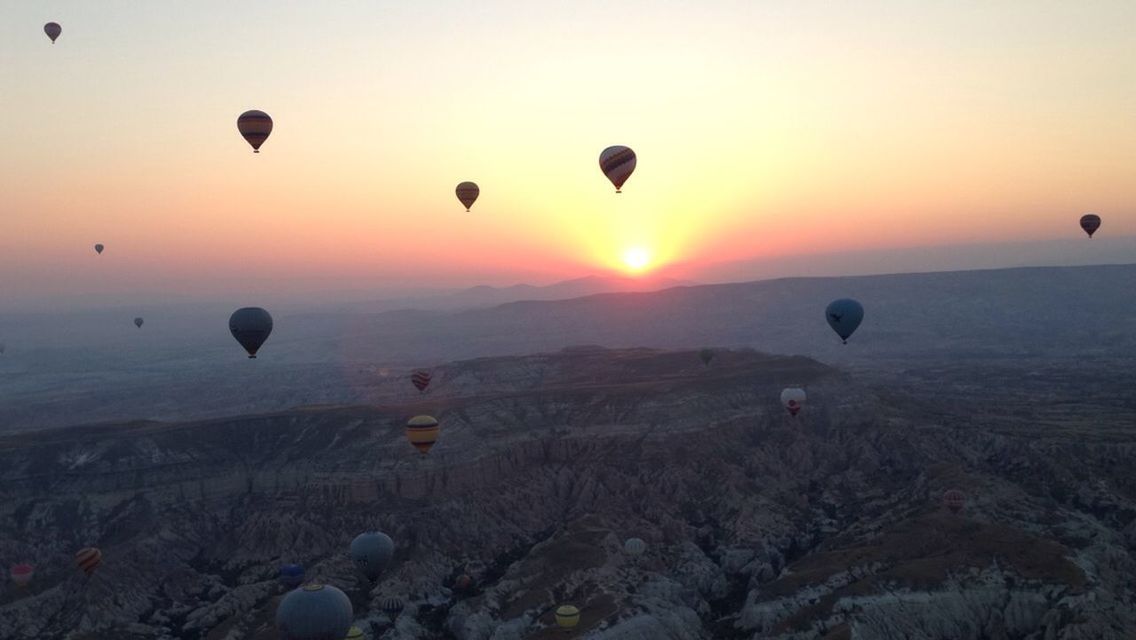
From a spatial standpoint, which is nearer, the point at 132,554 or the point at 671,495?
the point at 132,554

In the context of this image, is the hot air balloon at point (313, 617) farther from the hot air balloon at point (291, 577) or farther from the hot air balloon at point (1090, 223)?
the hot air balloon at point (1090, 223)

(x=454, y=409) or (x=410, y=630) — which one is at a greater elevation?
(x=454, y=409)

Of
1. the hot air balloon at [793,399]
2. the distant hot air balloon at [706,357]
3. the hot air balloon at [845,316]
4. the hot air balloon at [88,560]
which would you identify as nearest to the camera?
the hot air balloon at [88,560]

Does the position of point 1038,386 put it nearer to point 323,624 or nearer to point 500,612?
point 500,612

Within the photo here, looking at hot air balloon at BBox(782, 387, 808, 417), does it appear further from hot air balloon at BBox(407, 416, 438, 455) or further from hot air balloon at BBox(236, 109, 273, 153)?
hot air balloon at BBox(236, 109, 273, 153)

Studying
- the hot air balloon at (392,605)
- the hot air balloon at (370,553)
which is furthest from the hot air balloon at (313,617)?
the hot air balloon at (392,605)

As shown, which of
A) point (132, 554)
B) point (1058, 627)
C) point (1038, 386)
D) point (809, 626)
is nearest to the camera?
point (1058, 627)

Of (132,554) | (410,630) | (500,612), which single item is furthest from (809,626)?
(132,554)
